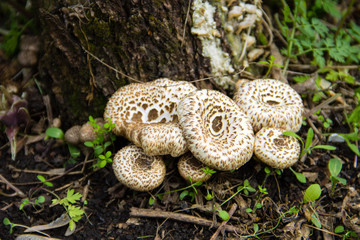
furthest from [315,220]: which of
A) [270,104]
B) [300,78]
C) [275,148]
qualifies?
[300,78]

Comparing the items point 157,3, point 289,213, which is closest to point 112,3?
point 157,3

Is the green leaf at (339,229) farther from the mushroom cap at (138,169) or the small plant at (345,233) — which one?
Answer: the mushroom cap at (138,169)

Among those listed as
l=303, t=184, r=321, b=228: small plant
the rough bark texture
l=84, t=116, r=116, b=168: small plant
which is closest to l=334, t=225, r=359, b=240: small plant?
l=303, t=184, r=321, b=228: small plant

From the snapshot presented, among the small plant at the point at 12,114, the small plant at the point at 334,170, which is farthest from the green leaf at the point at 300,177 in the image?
the small plant at the point at 12,114

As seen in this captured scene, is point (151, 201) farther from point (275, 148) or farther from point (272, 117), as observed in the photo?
point (272, 117)

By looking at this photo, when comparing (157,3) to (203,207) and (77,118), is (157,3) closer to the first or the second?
(77,118)

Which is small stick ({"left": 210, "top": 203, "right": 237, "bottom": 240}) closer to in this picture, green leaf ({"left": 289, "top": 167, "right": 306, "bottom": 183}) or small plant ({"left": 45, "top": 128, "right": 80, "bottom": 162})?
green leaf ({"left": 289, "top": 167, "right": 306, "bottom": 183})
